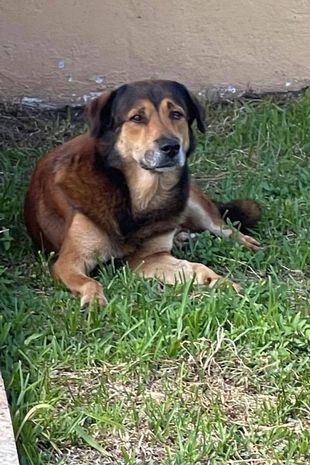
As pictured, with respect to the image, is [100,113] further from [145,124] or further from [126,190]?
[126,190]

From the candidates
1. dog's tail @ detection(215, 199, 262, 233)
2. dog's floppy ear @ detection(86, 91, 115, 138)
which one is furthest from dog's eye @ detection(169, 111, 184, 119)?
dog's tail @ detection(215, 199, 262, 233)

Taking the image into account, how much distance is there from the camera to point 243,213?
580 centimetres

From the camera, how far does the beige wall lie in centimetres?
744

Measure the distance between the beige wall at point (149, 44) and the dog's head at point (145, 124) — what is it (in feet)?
7.62

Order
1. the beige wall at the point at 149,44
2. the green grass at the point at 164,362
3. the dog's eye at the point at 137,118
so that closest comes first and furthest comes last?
1. the green grass at the point at 164,362
2. the dog's eye at the point at 137,118
3. the beige wall at the point at 149,44

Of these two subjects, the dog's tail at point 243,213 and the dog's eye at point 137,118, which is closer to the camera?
the dog's eye at point 137,118

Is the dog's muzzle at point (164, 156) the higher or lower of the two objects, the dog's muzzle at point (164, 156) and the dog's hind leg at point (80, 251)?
the higher

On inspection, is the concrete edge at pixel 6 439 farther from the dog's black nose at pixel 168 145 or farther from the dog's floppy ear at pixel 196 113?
the dog's floppy ear at pixel 196 113

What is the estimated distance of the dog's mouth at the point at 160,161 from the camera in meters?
5.06

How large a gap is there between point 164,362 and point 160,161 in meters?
1.09

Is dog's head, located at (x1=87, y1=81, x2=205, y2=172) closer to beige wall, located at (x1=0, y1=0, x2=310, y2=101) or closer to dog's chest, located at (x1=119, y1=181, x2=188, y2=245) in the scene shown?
dog's chest, located at (x1=119, y1=181, x2=188, y2=245)

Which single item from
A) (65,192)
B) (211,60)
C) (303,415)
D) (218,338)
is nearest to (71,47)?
(211,60)

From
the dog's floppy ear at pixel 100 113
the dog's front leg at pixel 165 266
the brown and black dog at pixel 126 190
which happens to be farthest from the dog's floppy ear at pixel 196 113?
the dog's front leg at pixel 165 266

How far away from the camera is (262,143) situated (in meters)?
6.88
